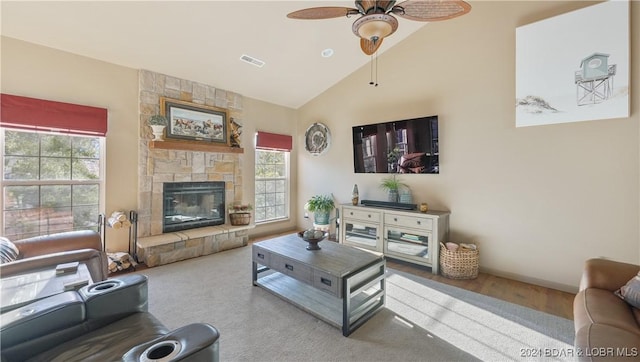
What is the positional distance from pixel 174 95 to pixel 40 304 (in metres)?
3.45

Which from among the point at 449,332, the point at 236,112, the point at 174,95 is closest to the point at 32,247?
the point at 174,95

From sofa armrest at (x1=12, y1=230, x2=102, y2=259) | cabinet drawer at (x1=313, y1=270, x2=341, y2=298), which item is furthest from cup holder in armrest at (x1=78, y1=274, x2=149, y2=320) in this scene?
sofa armrest at (x1=12, y1=230, x2=102, y2=259)

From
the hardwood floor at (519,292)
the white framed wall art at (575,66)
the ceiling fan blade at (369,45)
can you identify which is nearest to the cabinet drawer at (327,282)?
the hardwood floor at (519,292)

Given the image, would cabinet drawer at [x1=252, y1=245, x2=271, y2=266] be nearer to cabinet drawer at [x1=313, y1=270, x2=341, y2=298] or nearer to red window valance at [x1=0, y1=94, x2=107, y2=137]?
cabinet drawer at [x1=313, y1=270, x2=341, y2=298]

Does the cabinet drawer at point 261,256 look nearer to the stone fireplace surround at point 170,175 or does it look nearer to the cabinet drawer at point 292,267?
the cabinet drawer at point 292,267

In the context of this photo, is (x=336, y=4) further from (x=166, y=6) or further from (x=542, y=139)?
(x=542, y=139)

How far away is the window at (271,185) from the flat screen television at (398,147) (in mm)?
1752

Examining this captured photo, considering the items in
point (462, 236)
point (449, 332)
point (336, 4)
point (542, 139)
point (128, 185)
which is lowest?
point (449, 332)

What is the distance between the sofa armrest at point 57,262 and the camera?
6.11 ft

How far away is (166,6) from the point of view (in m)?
2.80

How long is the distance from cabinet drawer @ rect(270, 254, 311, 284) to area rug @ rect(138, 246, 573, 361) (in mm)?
346

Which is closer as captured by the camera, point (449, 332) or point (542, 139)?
point (449, 332)

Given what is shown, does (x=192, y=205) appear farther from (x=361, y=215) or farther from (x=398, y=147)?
(x=398, y=147)

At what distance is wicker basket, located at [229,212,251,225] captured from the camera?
15.0 feet
